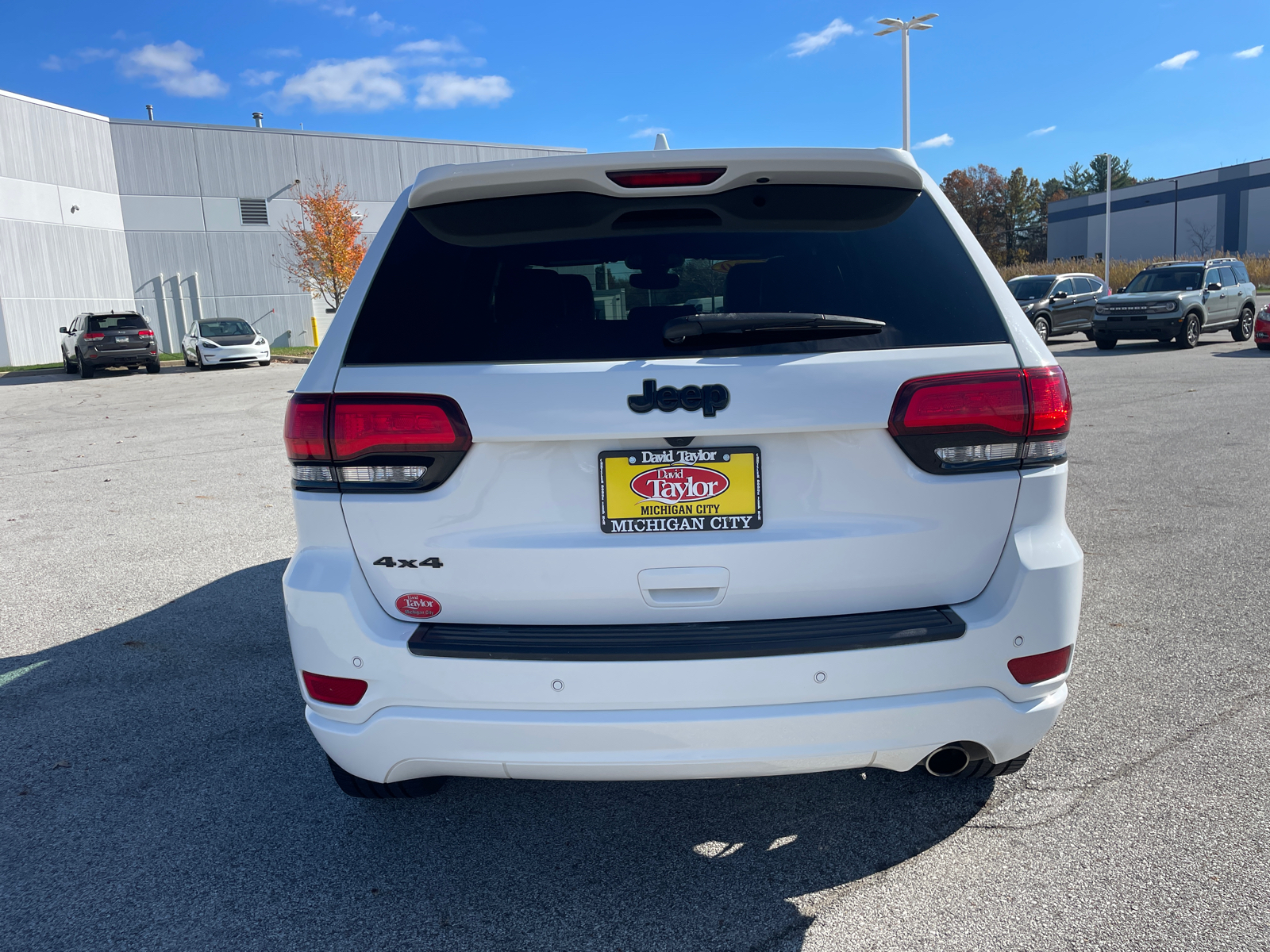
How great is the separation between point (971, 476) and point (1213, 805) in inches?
57.5

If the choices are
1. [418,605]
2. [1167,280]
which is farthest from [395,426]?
[1167,280]

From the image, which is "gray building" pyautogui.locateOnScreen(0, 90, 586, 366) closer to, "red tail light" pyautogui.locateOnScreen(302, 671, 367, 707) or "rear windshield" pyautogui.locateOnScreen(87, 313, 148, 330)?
"rear windshield" pyautogui.locateOnScreen(87, 313, 148, 330)

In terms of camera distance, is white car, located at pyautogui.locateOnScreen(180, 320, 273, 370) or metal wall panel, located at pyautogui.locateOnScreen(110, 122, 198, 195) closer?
white car, located at pyautogui.locateOnScreen(180, 320, 273, 370)

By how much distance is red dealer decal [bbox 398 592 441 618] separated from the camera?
7.57ft

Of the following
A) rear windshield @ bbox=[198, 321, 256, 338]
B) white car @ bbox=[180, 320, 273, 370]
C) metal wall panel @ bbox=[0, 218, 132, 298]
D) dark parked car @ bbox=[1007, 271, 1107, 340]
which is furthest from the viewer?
metal wall panel @ bbox=[0, 218, 132, 298]

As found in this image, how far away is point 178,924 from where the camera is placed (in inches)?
96.1

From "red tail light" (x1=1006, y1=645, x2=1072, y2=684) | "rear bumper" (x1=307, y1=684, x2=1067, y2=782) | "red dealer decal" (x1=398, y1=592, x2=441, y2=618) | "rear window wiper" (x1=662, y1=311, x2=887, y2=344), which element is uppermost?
"rear window wiper" (x1=662, y1=311, x2=887, y2=344)

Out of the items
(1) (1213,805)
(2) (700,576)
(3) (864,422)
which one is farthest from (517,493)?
(1) (1213,805)

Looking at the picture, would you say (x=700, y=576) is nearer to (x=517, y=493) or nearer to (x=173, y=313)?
(x=517, y=493)

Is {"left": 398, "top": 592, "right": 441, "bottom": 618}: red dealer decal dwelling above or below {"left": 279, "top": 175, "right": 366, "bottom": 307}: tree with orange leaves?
below

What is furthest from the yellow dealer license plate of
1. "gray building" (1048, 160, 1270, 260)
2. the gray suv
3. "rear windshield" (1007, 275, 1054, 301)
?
"gray building" (1048, 160, 1270, 260)

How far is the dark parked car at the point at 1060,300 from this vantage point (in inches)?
934

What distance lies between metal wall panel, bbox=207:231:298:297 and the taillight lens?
133 feet

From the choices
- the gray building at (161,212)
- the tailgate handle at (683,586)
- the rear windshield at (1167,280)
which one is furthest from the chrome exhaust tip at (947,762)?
the gray building at (161,212)
